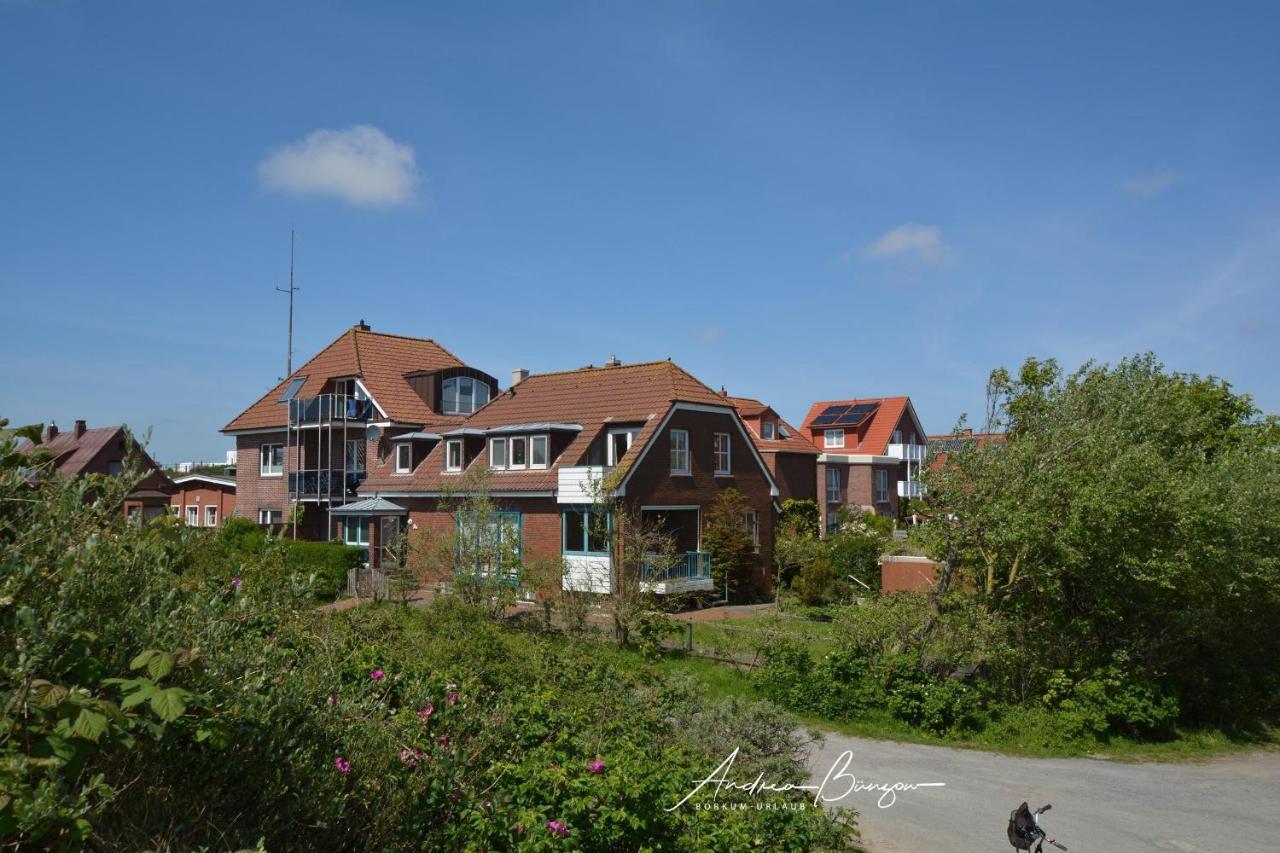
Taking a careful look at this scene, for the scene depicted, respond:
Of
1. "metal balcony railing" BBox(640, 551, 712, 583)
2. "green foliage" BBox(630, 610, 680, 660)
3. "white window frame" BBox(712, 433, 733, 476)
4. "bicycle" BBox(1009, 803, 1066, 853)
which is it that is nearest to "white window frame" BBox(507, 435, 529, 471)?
"metal balcony railing" BBox(640, 551, 712, 583)

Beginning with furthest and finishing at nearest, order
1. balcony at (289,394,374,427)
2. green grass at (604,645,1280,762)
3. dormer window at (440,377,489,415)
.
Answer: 1. dormer window at (440,377,489,415)
2. balcony at (289,394,374,427)
3. green grass at (604,645,1280,762)

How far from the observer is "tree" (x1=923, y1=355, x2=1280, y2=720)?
15.9 meters

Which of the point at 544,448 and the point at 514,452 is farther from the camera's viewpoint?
the point at 514,452

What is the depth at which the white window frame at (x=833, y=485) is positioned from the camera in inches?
1965

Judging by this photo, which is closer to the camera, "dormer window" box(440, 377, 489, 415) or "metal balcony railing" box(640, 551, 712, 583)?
"metal balcony railing" box(640, 551, 712, 583)

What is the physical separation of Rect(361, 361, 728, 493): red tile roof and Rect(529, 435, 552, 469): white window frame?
23cm

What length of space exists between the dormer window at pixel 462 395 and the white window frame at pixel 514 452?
26.4ft

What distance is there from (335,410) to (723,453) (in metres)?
15.9

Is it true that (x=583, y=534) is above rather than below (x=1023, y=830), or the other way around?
above

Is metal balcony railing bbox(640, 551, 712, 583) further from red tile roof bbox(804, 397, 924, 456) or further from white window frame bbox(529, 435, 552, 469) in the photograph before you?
red tile roof bbox(804, 397, 924, 456)

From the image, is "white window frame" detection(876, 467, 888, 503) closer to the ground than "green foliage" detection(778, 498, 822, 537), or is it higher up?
higher up

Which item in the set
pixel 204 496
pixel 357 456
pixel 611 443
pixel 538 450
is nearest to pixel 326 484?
pixel 357 456

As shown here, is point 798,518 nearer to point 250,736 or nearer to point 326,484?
point 326,484

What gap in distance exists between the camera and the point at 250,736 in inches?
182
